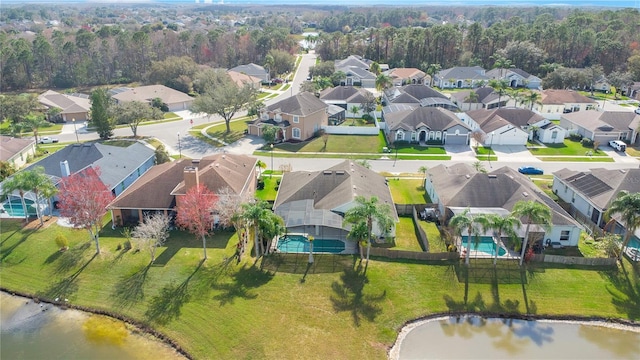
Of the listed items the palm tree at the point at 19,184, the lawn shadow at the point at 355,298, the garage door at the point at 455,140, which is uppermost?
the palm tree at the point at 19,184

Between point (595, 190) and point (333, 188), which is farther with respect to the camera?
point (595, 190)

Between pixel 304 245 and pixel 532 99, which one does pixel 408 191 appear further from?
pixel 532 99

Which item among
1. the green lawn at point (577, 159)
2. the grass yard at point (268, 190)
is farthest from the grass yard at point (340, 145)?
the green lawn at point (577, 159)

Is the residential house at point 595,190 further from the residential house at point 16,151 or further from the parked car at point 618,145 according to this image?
the residential house at point 16,151

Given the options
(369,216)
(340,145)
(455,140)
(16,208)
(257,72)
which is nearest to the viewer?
(369,216)


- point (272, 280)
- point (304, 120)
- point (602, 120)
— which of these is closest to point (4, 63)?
point (304, 120)

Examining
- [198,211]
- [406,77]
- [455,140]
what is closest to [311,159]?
[455,140]

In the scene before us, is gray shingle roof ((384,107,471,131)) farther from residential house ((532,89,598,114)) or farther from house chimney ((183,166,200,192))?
house chimney ((183,166,200,192))
